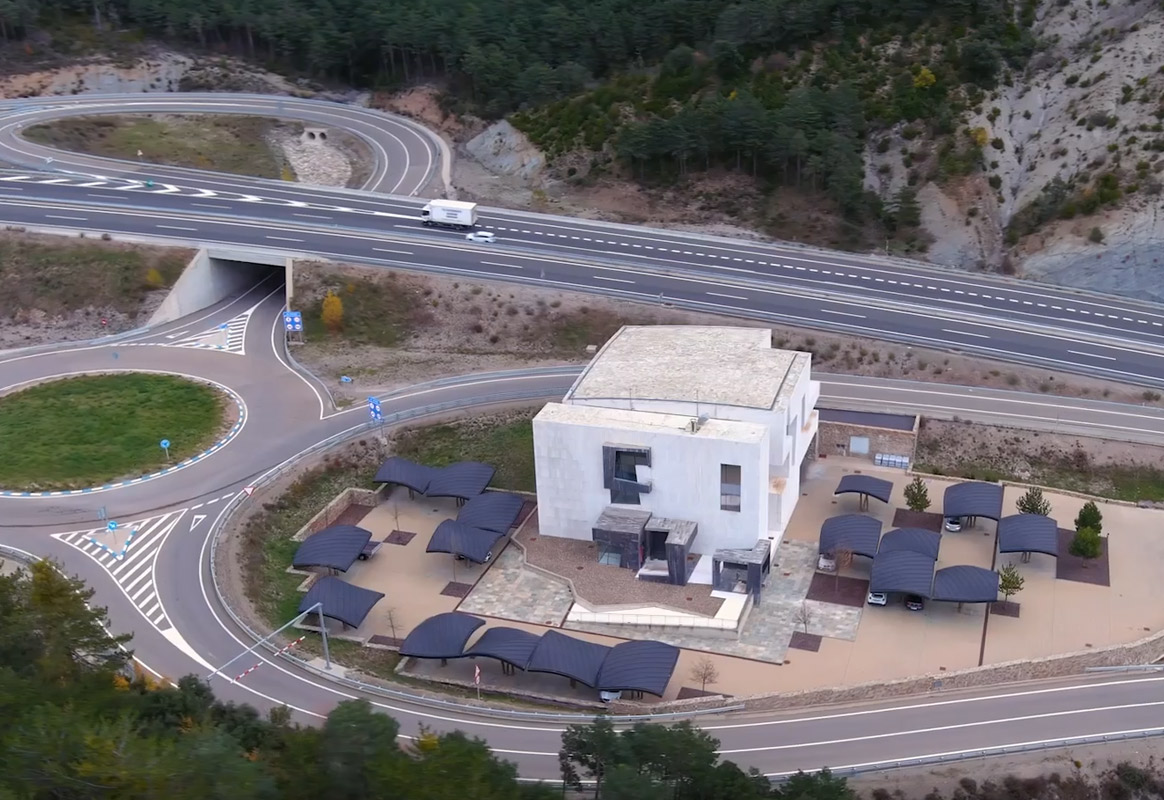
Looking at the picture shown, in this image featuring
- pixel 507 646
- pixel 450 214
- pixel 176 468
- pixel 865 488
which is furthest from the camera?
pixel 450 214

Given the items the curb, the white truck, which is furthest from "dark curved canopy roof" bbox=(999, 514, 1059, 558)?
the white truck

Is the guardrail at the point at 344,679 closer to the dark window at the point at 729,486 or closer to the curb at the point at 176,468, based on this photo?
the curb at the point at 176,468

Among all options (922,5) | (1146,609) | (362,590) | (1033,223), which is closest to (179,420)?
(362,590)

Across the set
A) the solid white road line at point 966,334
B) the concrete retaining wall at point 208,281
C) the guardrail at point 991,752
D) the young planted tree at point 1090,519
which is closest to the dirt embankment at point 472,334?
the solid white road line at point 966,334

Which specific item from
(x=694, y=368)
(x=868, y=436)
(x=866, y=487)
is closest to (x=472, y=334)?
(x=694, y=368)

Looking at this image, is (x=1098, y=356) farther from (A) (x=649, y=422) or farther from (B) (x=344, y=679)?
(B) (x=344, y=679)
